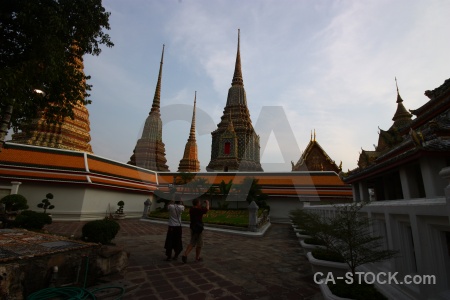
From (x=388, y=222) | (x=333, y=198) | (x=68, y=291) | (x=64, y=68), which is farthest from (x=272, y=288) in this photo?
(x=333, y=198)

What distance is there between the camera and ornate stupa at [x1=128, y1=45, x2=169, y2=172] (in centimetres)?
3269

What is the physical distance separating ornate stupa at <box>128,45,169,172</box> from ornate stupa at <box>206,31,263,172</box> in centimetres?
716

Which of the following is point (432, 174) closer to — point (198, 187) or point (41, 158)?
point (198, 187)

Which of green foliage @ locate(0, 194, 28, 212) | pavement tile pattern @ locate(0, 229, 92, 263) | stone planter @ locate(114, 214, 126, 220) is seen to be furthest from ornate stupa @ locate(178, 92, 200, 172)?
pavement tile pattern @ locate(0, 229, 92, 263)

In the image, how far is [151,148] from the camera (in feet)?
109

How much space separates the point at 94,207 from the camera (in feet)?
55.6

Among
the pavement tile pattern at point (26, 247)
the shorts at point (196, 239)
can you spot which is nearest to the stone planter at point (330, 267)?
the shorts at point (196, 239)

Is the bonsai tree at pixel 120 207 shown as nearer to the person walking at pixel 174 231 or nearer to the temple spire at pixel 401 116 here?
the person walking at pixel 174 231

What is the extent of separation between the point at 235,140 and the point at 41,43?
27332 mm

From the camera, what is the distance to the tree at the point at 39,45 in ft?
18.1

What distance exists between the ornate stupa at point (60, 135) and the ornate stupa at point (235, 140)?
16163 mm

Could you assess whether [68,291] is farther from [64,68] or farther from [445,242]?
[64,68]

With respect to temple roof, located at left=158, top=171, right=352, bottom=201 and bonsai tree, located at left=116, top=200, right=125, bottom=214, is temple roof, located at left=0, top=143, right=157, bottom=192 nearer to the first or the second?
bonsai tree, located at left=116, top=200, right=125, bottom=214

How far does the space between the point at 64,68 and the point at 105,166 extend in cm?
1461
